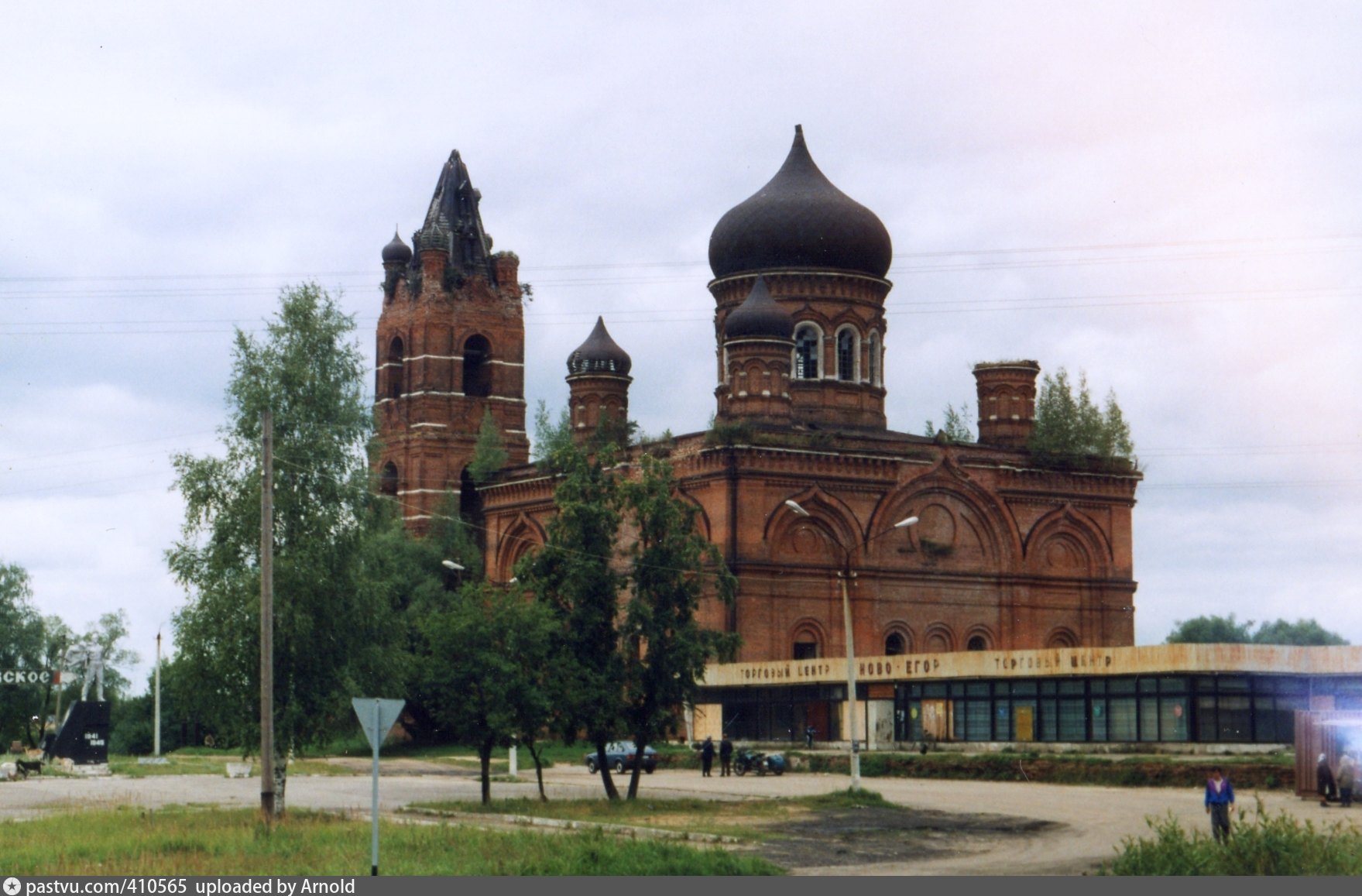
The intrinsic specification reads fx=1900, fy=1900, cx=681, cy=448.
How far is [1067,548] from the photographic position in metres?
67.2

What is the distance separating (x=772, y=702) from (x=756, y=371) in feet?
36.7

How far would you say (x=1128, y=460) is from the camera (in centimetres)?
6912

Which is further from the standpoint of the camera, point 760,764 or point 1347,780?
point 760,764

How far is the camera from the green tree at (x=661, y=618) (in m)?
38.1

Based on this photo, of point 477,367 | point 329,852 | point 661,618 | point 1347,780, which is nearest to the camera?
point 329,852

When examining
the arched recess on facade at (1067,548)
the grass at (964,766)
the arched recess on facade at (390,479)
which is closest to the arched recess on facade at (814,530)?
the grass at (964,766)

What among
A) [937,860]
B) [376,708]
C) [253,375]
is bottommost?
[937,860]

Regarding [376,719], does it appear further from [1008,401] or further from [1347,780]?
[1008,401]

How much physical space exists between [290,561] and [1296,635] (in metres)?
97.8

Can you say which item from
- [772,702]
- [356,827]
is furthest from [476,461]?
[356,827]

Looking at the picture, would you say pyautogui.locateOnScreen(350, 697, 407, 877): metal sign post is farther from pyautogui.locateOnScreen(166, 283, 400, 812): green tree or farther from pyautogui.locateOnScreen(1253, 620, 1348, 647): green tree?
pyautogui.locateOnScreen(1253, 620, 1348, 647): green tree

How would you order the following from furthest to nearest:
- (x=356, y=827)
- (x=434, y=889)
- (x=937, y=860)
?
(x=356, y=827), (x=937, y=860), (x=434, y=889)

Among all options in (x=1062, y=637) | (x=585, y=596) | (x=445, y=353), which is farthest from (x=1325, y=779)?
(x=445, y=353)

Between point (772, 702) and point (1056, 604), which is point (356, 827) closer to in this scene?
point (772, 702)
